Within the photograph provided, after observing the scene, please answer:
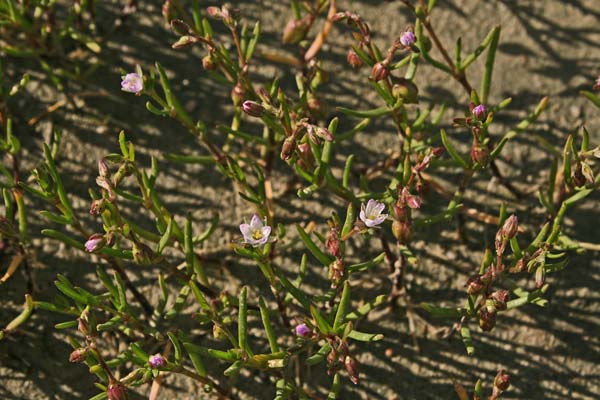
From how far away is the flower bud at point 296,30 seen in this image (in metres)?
3.17

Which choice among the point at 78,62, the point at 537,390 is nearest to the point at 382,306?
the point at 537,390

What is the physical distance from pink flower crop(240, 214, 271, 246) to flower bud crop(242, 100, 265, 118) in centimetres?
29

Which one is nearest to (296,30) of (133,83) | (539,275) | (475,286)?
(133,83)

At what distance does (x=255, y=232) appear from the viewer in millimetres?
2467

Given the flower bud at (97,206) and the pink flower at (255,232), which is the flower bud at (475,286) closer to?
the pink flower at (255,232)

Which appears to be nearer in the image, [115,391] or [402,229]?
[115,391]

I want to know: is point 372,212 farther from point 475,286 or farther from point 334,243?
point 475,286

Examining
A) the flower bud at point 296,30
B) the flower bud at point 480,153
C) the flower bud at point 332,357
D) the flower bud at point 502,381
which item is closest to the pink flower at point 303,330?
the flower bud at point 332,357

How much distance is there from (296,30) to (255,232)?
3.32ft

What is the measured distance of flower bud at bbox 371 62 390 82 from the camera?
2.55 metres

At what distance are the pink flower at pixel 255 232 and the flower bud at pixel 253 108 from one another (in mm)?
294

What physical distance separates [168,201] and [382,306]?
2.78 feet

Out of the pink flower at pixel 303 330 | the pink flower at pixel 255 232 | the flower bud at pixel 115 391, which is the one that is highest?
the pink flower at pixel 255 232

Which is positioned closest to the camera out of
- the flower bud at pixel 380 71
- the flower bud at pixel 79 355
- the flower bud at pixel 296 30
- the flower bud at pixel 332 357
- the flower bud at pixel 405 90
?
the flower bud at pixel 79 355
